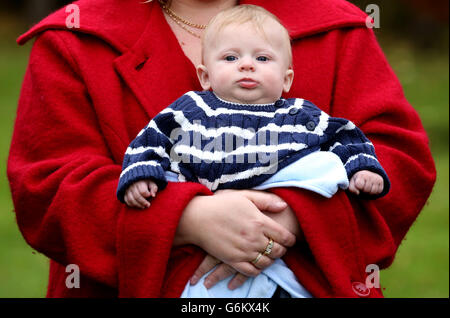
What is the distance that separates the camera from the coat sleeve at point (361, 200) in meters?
2.41

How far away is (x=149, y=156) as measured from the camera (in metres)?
2.43

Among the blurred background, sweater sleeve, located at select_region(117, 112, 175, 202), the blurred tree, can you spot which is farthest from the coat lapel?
the blurred tree

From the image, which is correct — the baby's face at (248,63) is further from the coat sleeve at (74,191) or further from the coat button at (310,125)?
the coat sleeve at (74,191)

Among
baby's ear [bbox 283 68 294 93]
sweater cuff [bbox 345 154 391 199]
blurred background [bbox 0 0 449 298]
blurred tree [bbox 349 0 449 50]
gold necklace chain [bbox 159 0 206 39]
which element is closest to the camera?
sweater cuff [bbox 345 154 391 199]

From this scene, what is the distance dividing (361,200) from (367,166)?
0.15 m

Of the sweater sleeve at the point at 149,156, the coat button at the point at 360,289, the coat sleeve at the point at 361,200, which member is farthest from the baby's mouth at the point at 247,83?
the coat button at the point at 360,289

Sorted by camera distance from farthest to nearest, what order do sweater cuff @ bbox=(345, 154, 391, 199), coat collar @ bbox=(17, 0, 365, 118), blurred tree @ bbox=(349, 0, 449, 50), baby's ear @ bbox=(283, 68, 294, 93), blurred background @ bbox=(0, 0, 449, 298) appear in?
blurred tree @ bbox=(349, 0, 449, 50), blurred background @ bbox=(0, 0, 449, 298), coat collar @ bbox=(17, 0, 365, 118), baby's ear @ bbox=(283, 68, 294, 93), sweater cuff @ bbox=(345, 154, 391, 199)

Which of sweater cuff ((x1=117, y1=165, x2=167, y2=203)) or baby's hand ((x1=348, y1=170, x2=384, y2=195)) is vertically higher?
sweater cuff ((x1=117, y1=165, x2=167, y2=203))

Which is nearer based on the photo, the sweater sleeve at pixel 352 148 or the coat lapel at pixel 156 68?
the sweater sleeve at pixel 352 148

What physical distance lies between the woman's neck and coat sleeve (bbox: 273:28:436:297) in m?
0.47

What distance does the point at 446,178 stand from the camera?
8.91 m

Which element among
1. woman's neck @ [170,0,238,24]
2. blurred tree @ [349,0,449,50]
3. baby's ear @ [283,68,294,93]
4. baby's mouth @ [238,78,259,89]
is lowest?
blurred tree @ [349,0,449,50]

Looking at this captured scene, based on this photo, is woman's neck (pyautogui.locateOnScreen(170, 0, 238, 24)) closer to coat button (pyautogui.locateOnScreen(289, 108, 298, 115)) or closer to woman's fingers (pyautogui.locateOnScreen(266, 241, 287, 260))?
coat button (pyautogui.locateOnScreen(289, 108, 298, 115))

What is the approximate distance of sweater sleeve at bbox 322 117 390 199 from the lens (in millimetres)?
2465
